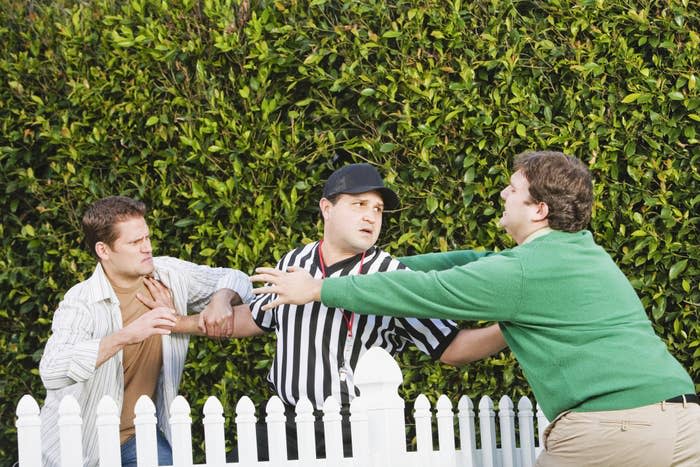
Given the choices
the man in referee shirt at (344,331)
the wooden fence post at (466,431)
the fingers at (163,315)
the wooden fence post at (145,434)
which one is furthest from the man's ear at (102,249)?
the wooden fence post at (466,431)

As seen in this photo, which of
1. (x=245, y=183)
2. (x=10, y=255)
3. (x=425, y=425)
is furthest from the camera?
(x=10, y=255)

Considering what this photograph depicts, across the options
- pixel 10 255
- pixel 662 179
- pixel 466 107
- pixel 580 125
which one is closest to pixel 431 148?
pixel 466 107

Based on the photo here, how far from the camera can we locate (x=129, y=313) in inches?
193

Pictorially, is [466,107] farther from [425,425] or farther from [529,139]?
[425,425]

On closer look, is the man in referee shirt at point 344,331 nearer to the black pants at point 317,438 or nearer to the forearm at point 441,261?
the black pants at point 317,438

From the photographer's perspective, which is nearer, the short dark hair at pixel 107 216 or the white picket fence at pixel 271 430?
the white picket fence at pixel 271 430

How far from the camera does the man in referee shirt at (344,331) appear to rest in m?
4.16

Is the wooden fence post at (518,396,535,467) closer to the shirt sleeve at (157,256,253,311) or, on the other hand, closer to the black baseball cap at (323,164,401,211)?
the black baseball cap at (323,164,401,211)

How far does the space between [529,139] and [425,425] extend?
156 cm

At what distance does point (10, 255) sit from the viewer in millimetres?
5828

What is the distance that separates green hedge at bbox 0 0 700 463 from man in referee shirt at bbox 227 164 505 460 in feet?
2.59

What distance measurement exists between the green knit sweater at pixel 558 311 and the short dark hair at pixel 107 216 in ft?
4.56

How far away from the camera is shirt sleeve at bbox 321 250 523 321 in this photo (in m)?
3.71

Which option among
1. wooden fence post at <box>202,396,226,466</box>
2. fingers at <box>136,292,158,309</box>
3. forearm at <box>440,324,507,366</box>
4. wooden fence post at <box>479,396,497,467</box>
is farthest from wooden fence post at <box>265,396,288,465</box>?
fingers at <box>136,292,158,309</box>
